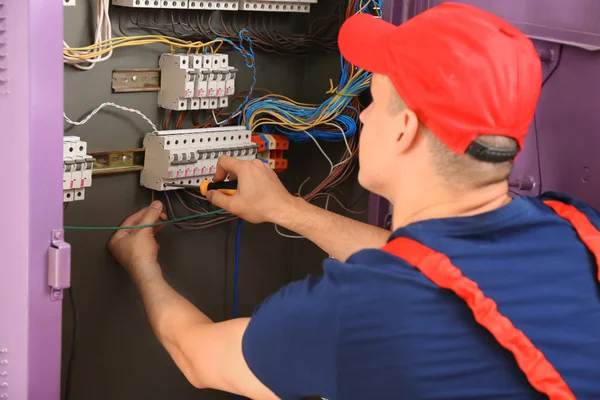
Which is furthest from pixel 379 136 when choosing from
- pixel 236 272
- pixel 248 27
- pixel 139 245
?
pixel 236 272

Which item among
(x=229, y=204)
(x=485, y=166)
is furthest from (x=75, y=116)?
(x=485, y=166)

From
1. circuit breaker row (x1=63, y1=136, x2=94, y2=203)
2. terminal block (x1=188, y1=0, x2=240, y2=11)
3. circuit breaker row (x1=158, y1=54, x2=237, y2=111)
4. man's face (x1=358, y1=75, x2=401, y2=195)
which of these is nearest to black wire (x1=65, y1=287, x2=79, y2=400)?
circuit breaker row (x1=63, y1=136, x2=94, y2=203)

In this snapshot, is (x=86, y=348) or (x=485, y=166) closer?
(x=485, y=166)

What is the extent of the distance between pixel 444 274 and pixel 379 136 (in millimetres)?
316

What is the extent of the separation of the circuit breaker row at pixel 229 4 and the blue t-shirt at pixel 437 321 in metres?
1.04

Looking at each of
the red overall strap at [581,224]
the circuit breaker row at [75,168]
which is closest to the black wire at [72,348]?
the circuit breaker row at [75,168]

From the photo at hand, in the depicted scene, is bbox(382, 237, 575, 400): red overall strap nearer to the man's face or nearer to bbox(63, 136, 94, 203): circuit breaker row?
the man's face

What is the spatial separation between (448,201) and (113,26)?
3.84ft

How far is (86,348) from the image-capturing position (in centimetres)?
234

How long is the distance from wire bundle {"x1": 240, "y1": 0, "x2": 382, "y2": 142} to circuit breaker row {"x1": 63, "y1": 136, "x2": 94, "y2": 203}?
611 mm

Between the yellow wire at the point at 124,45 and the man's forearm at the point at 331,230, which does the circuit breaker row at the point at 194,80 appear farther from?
the man's forearm at the point at 331,230

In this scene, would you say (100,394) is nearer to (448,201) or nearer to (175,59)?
(175,59)

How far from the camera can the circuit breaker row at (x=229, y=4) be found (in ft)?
6.98

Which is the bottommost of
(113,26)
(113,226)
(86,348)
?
(86,348)
